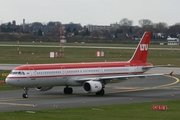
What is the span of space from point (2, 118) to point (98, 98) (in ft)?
48.6

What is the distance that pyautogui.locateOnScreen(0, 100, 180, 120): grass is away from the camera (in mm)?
30984

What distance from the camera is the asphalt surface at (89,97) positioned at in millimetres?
38416

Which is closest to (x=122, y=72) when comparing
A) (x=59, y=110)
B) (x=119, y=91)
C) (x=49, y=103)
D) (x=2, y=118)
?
(x=119, y=91)

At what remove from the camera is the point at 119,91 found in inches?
1993

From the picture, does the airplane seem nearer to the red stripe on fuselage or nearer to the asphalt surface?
the red stripe on fuselage

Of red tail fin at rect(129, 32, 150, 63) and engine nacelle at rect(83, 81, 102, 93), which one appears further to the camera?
red tail fin at rect(129, 32, 150, 63)

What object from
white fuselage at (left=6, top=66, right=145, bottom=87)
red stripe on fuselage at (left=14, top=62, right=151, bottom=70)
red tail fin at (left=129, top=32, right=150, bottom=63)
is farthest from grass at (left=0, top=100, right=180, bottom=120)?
red tail fin at (left=129, top=32, right=150, bottom=63)

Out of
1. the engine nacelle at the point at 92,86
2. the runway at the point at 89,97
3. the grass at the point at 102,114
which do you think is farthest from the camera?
the engine nacelle at the point at 92,86

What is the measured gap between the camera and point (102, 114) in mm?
32688

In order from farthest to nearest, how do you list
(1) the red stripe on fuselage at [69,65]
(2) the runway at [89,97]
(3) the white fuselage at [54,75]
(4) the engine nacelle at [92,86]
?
(4) the engine nacelle at [92,86] < (1) the red stripe on fuselage at [69,65] < (3) the white fuselage at [54,75] < (2) the runway at [89,97]

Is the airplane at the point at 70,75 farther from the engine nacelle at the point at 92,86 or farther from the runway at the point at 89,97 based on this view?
the runway at the point at 89,97

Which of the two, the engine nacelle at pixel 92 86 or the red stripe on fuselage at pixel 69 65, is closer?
the red stripe on fuselage at pixel 69 65

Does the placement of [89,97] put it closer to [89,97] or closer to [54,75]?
[89,97]

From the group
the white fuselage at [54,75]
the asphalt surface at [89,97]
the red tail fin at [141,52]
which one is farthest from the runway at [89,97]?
the red tail fin at [141,52]
